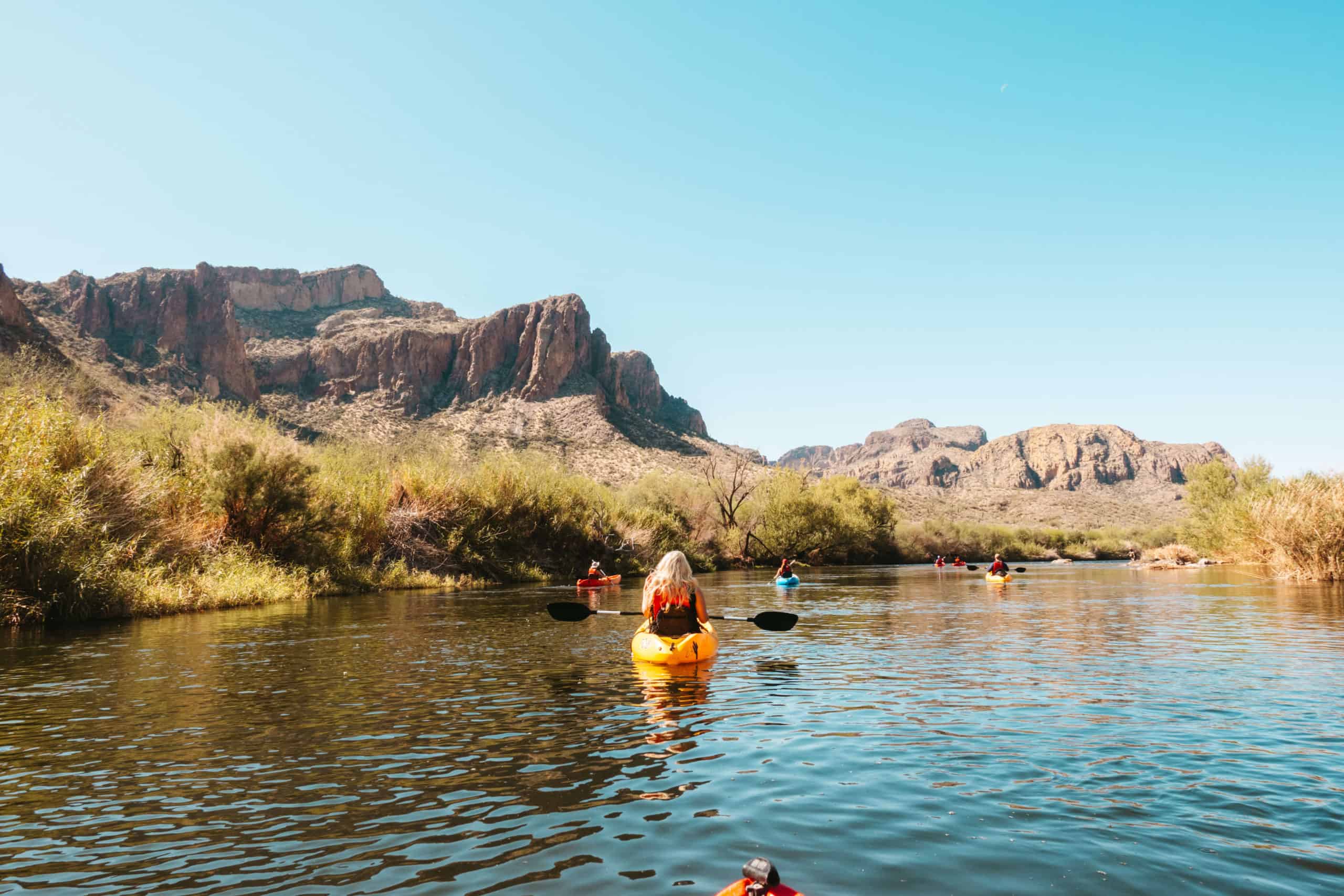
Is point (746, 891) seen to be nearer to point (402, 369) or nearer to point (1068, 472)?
point (402, 369)

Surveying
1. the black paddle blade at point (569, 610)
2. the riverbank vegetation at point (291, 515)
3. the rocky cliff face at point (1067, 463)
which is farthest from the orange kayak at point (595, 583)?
the rocky cliff face at point (1067, 463)

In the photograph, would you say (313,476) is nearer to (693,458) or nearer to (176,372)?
(693,458)

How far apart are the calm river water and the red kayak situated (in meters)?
1.15

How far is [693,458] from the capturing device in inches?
→ 3553

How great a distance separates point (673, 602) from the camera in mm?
13289

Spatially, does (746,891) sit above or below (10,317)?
below

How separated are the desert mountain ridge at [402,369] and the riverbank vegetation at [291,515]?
58.6ft

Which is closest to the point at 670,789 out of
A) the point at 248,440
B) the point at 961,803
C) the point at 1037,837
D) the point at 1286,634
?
the point at 961,803

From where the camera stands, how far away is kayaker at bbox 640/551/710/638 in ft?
43.6

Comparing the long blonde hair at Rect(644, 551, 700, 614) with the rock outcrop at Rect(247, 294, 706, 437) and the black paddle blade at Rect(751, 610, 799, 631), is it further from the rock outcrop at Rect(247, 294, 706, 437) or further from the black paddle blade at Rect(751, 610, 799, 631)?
the rock outcrop at Rect(247, 294, 706, 437)

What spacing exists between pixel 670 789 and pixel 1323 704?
8200 millimetres

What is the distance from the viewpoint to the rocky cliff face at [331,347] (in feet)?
328

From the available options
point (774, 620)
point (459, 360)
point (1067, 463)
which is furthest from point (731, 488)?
point (1067, 463)

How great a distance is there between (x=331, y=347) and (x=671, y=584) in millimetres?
116750
